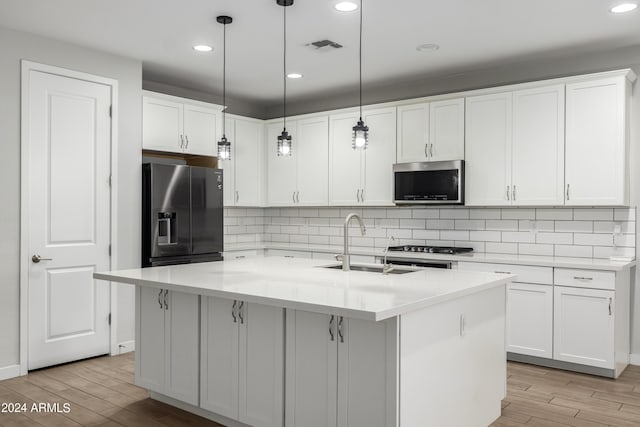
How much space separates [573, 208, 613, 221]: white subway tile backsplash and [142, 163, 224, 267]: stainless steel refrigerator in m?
3.30

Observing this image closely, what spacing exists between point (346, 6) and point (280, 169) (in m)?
3.05

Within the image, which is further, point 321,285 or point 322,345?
point 321,285

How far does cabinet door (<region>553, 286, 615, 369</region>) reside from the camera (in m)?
3.98

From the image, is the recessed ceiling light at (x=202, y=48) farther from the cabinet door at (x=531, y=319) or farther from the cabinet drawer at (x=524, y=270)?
the cabinet door at (x=531, y=319)

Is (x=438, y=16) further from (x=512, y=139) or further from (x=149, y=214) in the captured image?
(x=149, y=214)

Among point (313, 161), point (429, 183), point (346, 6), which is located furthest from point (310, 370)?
point (313, 161)

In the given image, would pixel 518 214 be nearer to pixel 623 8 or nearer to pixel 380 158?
pixel 380 158

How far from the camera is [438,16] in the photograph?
12.1 feet

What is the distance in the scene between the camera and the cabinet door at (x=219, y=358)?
2986 mm

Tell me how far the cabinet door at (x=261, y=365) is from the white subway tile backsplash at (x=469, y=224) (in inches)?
117

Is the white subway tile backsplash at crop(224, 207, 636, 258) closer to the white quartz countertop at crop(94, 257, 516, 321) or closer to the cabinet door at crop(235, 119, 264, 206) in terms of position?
the cabinet door at crop(235, 119, 264, 206)

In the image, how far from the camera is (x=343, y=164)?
228 inches

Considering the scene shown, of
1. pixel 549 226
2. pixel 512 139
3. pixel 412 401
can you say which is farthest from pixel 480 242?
pixel 412 401

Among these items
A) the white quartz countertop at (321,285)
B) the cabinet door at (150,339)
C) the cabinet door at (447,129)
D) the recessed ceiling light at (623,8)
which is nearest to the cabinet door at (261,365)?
the white quartz countertop at (321,285)
